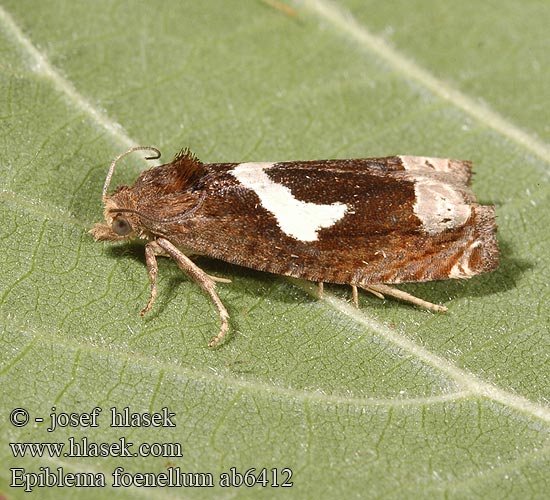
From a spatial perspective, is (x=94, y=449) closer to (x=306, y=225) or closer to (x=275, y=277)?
(x=275, y=277)

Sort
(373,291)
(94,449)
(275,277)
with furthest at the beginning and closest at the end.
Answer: (275,277), (373,291), (94,449)

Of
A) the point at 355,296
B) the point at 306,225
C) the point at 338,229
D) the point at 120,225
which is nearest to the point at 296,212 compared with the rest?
the point at 306,225

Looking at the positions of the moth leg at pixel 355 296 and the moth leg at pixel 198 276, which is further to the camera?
the moth leg at pixel 355 296

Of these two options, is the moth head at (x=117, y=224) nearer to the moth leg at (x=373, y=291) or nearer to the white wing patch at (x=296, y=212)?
the white wing patch at (x=296, y=212)

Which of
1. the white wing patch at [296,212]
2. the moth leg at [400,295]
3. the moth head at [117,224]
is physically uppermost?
the white wing patch at [296,212]

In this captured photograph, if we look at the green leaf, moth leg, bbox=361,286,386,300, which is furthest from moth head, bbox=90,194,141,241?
moth leg, bbox=361,286,386,300

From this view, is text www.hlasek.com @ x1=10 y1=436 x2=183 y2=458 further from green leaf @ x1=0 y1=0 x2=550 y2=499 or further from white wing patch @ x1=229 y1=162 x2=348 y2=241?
white wing patch @ x1=229 y1=162 x2=348 y2=241

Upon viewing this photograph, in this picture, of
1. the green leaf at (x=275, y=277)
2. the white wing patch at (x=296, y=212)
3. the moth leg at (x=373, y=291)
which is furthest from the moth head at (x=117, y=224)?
the moth leg at (x=373, y=291)
